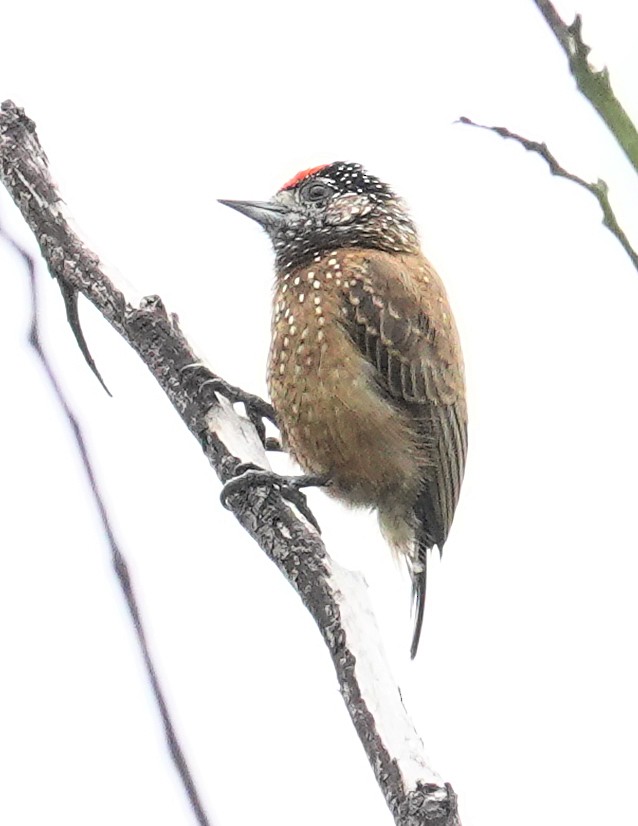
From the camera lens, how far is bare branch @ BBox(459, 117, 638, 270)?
50.6 inches

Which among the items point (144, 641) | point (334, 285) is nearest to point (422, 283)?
point (334, 285)

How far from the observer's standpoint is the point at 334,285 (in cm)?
435

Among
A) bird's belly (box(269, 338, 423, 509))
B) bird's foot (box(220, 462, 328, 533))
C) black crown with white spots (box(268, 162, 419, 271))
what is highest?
black crown with white spots (box(268, 162, 419, 271))

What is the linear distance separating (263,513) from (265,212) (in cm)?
228

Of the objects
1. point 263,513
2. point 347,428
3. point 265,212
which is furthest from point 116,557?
point 265,212

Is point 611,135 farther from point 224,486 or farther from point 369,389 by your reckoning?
point 369,389

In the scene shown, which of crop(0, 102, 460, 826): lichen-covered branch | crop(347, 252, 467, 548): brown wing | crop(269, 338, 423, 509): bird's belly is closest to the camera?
crop(0, 102, 460, 826): lichen-covered branch

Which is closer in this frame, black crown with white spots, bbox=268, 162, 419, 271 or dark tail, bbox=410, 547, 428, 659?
dark tail, bbox=410, 547, 428, 659

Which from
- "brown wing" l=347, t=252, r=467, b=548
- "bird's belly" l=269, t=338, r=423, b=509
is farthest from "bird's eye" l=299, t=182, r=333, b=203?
"bird's belly" l=269, t=338, r=423, b=509

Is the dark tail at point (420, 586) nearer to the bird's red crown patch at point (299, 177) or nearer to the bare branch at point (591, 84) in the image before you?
the bird's red crown patch at point (299, 177)

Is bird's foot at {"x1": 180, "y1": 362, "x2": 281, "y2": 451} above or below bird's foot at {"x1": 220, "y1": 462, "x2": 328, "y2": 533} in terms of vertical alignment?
above

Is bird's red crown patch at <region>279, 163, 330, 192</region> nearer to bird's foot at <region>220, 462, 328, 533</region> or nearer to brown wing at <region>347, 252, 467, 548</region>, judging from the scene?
brown wing at <region>347, 252, 467, 548</region>

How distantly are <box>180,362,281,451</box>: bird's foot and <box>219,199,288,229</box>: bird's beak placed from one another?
859 millimetres

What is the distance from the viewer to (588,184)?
1.35m
